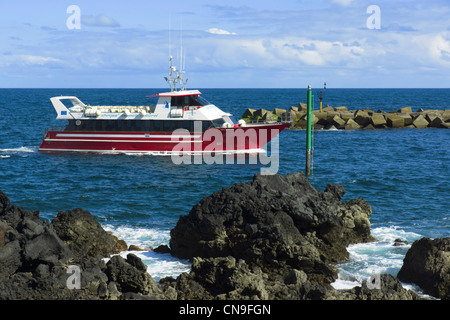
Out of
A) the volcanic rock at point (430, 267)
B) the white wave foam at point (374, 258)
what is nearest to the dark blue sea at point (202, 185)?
the white wave foam at point (374, 258)

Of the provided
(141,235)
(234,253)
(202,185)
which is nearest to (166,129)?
(202,185)

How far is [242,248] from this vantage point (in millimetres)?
14523

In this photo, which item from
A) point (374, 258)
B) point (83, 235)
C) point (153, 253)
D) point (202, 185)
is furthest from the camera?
point (202, 185)

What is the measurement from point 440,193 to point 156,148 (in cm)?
1621

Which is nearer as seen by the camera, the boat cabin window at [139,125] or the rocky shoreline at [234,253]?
the rocky shoreline at [234,253]

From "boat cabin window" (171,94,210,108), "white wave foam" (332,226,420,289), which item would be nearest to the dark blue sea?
"white wave foam" (332,226,420,289)

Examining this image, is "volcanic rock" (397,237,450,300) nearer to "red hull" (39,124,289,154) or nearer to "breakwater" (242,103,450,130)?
"red hull" (39,124,289,154)

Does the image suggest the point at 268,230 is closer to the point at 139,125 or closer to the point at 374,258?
the point at 374,258

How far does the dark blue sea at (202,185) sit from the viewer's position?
1775 centimetres

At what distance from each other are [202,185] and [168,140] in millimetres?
7257

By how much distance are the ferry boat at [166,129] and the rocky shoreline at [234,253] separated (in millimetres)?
14108

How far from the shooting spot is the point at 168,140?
33.2m

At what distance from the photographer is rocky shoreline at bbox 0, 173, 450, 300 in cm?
1140

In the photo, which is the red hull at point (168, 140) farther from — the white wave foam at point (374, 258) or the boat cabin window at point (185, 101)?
the white wave foam at point (374, 258)
